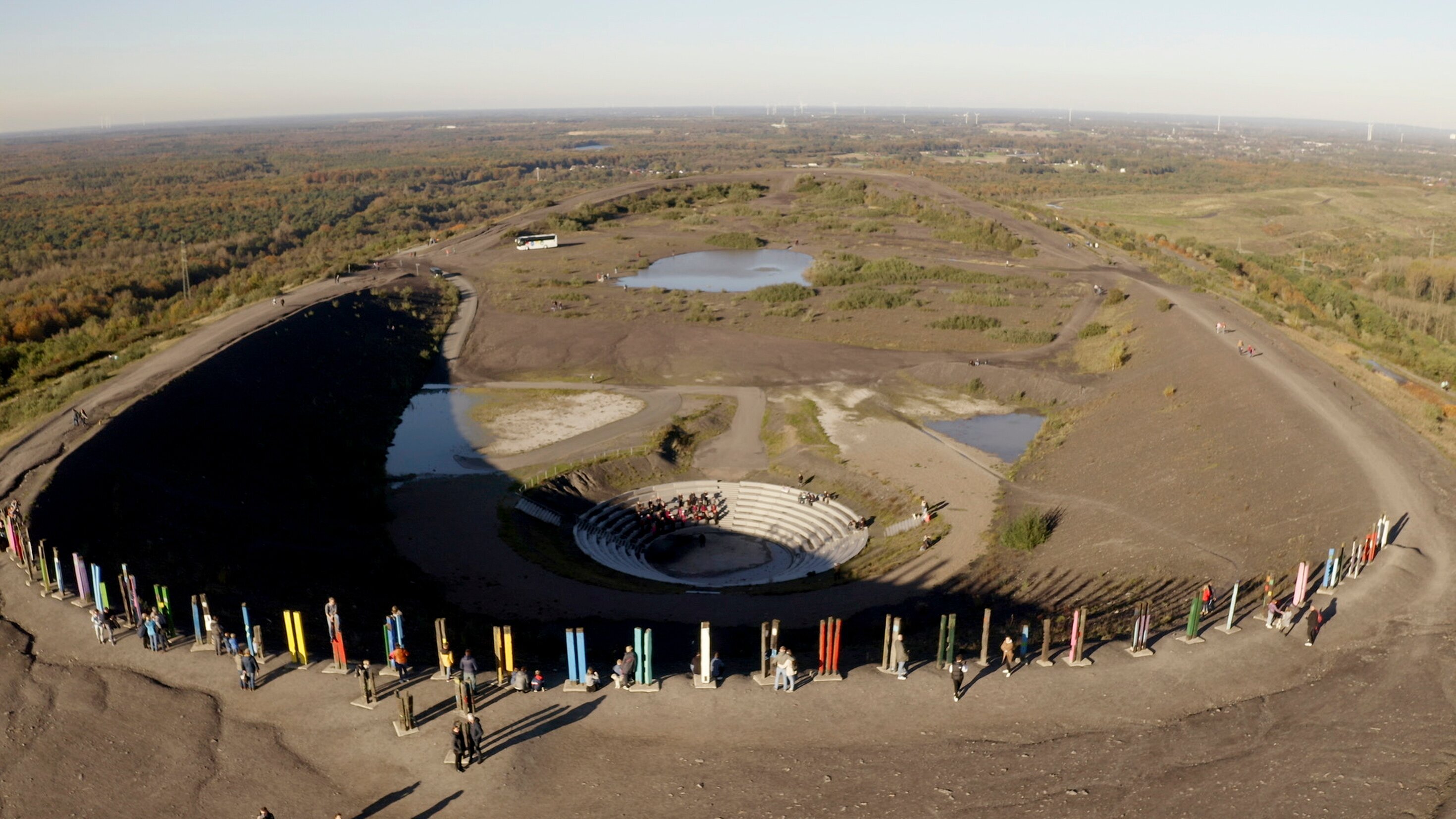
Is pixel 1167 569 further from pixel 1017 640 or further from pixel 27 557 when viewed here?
pixel 27 557

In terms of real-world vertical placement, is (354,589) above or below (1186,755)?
below

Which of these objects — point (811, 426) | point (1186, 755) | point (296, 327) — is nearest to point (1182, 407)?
point (811, 426)

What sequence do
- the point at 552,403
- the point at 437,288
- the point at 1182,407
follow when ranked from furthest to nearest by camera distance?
the point at 437,288 < the point at 552,403 < the point at 1182,407

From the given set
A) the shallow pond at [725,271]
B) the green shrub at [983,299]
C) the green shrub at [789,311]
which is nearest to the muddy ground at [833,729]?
the green shrub at [789,311]

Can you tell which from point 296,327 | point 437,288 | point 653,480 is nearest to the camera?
point 653,480

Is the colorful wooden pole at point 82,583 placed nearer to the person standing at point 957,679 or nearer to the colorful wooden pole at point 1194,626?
the person standing at point 957,679

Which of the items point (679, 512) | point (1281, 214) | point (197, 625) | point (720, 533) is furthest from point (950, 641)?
point (1281, 214)
